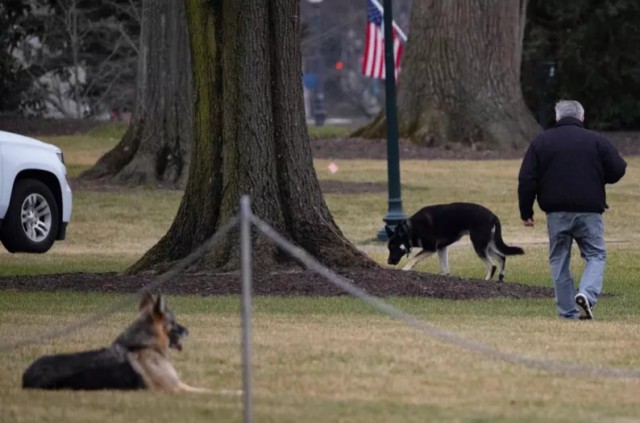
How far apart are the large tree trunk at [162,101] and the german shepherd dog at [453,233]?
10919 millimetres

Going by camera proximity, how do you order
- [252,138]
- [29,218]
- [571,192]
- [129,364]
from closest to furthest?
[129,364] → [571,192] → [252,138] → [29,218]

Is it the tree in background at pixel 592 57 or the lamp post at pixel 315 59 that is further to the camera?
the lamp post at pixel 315 59

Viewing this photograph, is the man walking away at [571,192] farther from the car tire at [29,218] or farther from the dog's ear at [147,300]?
the car tire at [29,218]

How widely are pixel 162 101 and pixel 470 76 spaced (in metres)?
11.6

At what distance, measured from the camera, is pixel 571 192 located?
13.5 metres

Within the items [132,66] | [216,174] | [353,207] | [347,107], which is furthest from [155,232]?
[347,107]

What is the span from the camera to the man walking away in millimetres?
13539

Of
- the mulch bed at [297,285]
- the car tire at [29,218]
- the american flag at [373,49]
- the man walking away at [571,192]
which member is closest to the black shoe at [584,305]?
the man walking away at [571,192]

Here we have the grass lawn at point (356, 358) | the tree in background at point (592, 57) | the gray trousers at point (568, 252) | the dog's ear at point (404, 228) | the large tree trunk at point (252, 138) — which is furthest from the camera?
the tree in background at point (592, 57)

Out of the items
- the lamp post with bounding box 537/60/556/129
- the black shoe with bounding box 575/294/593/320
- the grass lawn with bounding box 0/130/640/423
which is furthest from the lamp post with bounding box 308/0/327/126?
the black shoe with bounding box 575/294/593/320

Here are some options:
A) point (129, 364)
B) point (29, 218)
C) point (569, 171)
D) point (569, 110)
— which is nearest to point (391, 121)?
point (29, 218)

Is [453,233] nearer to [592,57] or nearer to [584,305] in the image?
[584,305]

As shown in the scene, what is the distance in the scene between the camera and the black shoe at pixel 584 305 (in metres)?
13.6

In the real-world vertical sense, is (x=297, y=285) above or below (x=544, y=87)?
below
